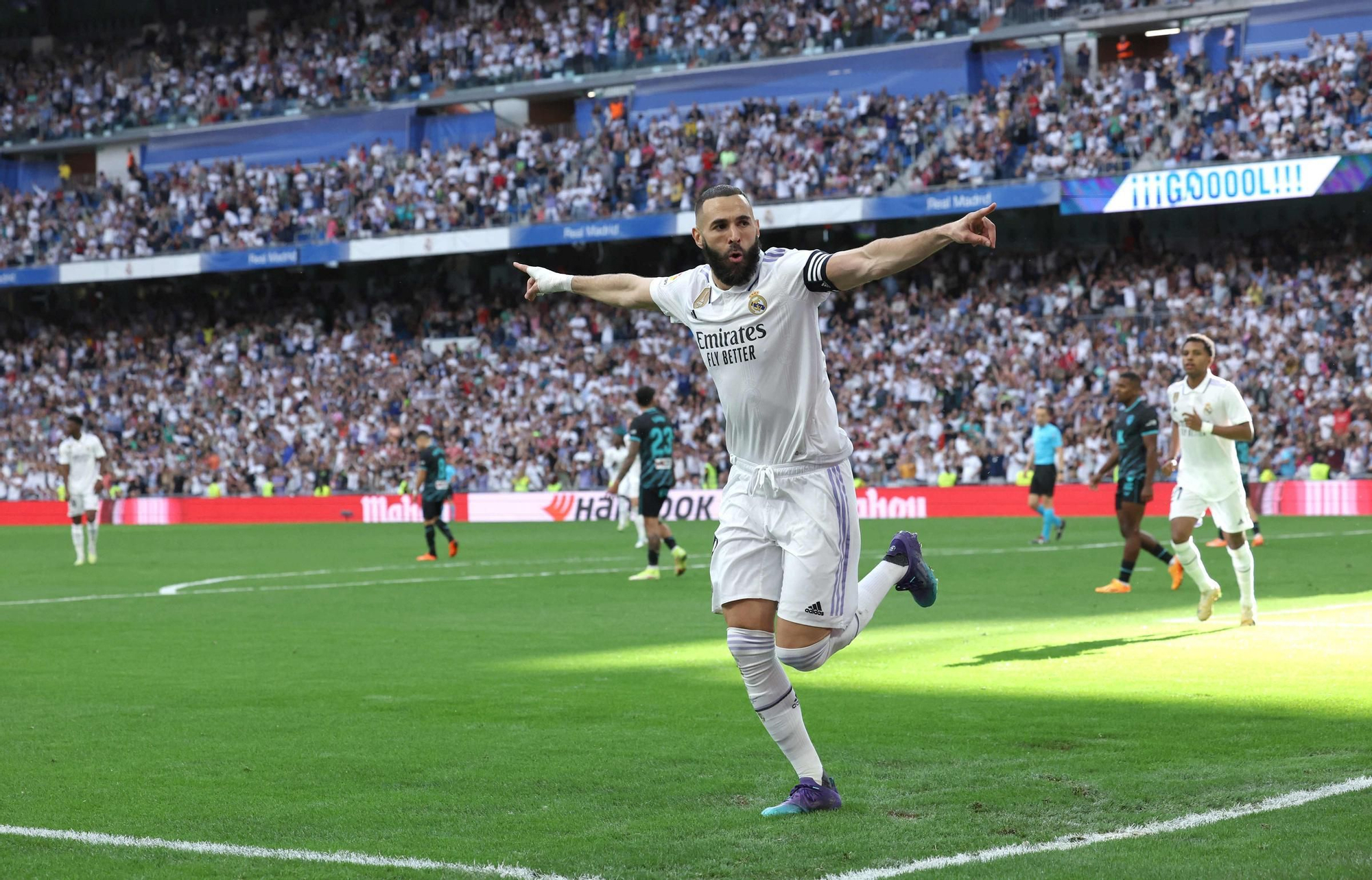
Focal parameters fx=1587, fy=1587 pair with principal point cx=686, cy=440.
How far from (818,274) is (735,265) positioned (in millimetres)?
404

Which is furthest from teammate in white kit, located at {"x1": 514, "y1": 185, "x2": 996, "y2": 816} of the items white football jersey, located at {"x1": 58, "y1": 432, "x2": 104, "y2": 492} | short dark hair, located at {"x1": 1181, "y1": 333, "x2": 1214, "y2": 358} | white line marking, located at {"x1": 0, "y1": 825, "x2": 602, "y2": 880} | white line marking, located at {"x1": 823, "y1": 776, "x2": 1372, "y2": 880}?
white football jersey, located at {"x1": 58, "y1": 432, "x2": 104, "y2": 492}

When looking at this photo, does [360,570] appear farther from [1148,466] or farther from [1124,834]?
[1124,834]

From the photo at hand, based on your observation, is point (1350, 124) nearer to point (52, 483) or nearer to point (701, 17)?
point (701, 17)

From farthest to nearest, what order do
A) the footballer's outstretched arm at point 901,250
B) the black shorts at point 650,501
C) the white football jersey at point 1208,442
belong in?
the black shorts at point 650,501 < the white football jersey at point 1208,442 < the footballer's outstretched arm at point 901,250

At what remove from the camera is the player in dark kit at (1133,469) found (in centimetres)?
1603

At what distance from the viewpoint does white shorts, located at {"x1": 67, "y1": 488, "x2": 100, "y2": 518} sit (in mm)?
26969

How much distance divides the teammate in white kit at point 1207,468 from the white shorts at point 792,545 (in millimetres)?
7117

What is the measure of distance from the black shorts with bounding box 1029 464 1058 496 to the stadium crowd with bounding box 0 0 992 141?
2069 cm

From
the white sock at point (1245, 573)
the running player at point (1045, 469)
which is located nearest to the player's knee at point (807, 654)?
the white sock at point (1245, 573)

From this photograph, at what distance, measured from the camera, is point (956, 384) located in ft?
127

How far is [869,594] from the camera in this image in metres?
7.29

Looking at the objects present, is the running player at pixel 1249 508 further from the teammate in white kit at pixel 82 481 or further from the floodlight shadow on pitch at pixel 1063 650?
the teammate in white kit at pixel 82 481

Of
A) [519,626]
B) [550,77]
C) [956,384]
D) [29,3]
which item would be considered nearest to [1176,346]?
[956,384]

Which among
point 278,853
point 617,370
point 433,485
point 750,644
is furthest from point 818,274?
point 617,370
